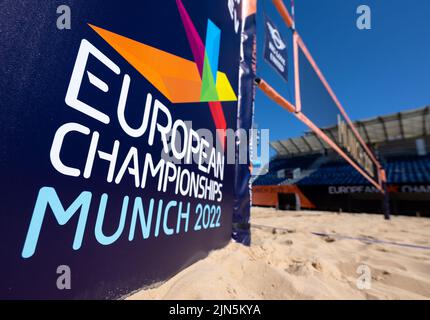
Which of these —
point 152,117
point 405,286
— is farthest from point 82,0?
point 405,286

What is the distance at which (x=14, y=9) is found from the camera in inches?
20.5

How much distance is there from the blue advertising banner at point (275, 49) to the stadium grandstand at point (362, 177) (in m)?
5.41

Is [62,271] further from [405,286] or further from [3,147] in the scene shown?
[405,286]

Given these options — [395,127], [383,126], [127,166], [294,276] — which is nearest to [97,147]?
[127,166]

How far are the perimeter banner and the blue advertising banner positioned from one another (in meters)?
1.34

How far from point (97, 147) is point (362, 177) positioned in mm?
12834

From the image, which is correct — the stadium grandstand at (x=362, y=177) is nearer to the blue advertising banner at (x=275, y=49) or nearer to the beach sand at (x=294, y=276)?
the blue advertising banner at (x=275, y=49)

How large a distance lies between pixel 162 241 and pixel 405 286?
1.19 meters

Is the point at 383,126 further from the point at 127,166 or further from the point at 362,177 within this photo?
the point at 127,166

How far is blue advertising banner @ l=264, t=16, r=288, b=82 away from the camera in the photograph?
8.02ft

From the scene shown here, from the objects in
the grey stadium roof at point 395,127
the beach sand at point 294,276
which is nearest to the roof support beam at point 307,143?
the grey stadium roof at point 395,127

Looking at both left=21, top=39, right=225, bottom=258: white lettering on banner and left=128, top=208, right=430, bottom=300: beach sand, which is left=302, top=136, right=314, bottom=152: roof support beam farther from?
left=21, top=39, right=225, bottom=258: white lettering on banner

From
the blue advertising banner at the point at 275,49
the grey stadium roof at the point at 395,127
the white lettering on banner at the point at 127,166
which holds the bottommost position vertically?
Result: the white lettering on banner at the point at 127,166

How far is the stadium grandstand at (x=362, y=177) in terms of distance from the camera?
9.60m
